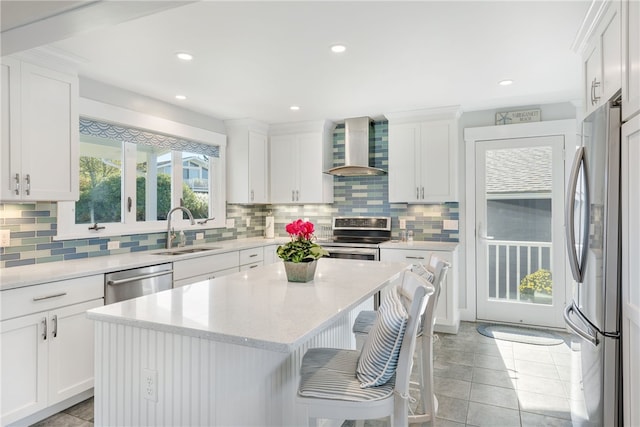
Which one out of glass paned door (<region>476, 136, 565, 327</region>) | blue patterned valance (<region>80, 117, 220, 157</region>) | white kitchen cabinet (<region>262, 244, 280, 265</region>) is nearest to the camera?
blue patterned valance (<region>80, 117, 220, 157</region>)

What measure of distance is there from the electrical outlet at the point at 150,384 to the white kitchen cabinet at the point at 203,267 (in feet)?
5.88

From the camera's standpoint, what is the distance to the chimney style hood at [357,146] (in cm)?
461

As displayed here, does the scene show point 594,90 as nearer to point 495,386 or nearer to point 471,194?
point 495,386

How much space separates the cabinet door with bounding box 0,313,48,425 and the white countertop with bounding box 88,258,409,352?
1.06m

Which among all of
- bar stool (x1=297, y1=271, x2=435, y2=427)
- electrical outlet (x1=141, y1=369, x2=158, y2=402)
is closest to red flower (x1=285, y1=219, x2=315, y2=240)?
bar stool (x1=297, y1=271, x2=435, y2=427)

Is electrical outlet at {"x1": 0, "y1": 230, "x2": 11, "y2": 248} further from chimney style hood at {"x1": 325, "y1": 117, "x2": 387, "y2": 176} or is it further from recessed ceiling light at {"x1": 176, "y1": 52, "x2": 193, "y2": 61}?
chimney style hood at {"x1": 325, "y1": 117, "x2": 387, "y2": 176}

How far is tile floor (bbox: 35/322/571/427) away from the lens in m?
2.39

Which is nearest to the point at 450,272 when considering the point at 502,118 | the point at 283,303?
the point at 502,118

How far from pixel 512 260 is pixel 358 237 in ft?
5.80

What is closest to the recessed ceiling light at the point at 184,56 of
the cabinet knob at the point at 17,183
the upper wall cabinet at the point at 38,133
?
the upper wall cabinet at the point at 38,133

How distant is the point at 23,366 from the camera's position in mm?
2248

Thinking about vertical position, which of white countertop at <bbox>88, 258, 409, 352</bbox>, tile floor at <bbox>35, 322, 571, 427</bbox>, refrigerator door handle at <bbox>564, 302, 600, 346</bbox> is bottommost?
tile floor at <bbox>35, 322, 571, 427</bbox>

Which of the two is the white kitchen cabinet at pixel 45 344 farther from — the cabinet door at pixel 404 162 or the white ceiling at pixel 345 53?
the cabinet door at pixel 404 162

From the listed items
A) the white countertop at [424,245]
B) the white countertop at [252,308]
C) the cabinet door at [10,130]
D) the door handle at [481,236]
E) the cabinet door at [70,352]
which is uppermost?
the cabinet door at [10,130]
